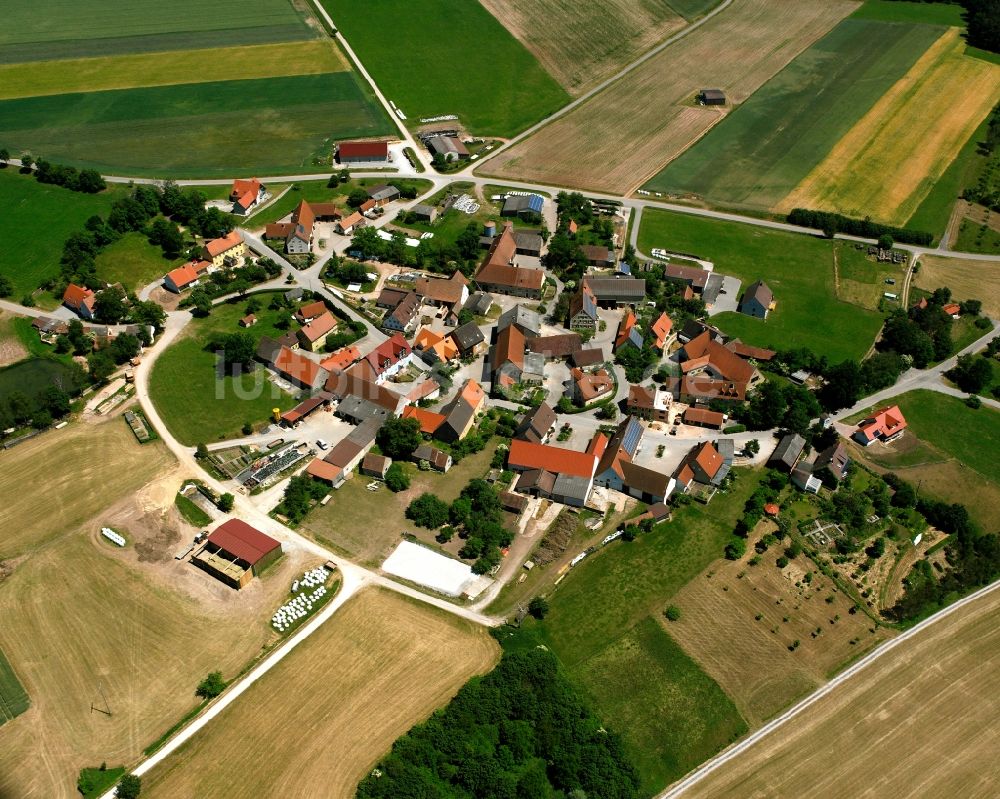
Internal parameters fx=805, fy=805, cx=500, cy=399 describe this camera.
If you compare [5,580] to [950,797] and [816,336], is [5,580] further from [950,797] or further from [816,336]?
[816,336]

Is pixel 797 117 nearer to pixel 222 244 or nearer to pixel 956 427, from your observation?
pixel 956 427

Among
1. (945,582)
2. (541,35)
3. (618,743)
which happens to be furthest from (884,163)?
(618,743)

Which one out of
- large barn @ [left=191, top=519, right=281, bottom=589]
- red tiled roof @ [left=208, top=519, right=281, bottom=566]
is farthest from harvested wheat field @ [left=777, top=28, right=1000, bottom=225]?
large barn @ [left=191, top=519, right=281, bottom=589]

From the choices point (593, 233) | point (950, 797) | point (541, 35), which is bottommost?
point (950, 797)

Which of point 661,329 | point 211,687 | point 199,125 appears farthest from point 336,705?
point 199,125

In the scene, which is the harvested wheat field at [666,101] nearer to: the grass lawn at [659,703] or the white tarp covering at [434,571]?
the white tarp covering at [434,571]

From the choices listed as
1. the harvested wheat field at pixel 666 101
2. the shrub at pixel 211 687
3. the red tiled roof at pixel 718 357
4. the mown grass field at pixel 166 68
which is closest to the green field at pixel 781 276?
the red tiled roof at pixel 718 357
